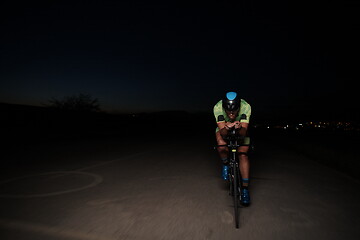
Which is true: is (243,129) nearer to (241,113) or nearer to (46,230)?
(241,113)

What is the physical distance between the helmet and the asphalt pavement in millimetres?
1564

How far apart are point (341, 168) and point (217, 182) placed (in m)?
5.07

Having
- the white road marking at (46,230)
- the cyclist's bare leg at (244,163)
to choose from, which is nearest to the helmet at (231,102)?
the cyclist's bare leg at (244,163)

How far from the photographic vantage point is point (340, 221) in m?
3.96

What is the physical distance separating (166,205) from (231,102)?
1.99m

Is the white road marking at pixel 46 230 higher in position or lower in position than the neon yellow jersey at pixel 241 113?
lower

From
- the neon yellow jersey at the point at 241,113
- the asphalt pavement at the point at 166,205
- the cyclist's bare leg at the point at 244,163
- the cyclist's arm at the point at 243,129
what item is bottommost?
the asphalt pavement at the point at 166,205

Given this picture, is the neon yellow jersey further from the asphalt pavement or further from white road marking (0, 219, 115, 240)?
white road marking (0, 219, 115, 240)

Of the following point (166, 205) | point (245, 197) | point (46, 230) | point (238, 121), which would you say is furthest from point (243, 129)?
point (46, 230)

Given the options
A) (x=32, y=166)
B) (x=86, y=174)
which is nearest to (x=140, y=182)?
(x=86, y=174)

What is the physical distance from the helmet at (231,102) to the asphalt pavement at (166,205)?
5.13 feet

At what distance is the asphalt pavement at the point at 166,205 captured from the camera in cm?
353

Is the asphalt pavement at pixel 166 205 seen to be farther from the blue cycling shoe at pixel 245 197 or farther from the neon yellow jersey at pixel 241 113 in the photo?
the neon yellow jersey at pixel 241 113

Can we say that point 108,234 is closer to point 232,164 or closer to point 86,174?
point 232,164
